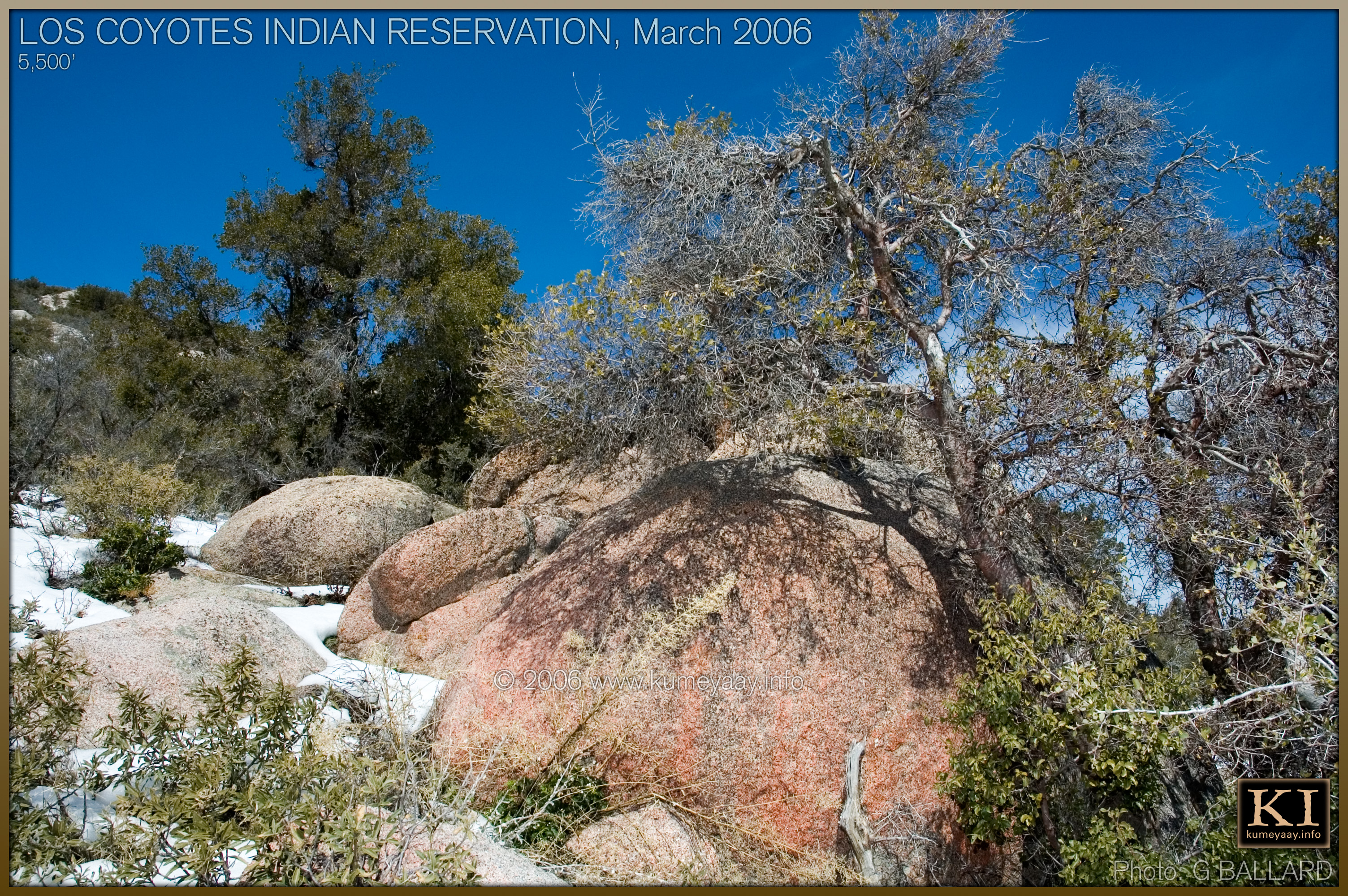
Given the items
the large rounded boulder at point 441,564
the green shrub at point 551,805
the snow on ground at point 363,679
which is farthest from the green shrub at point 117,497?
the green shrub at point 551,805

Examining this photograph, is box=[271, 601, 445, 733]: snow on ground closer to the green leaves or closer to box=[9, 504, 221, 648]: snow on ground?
box=[9, 504, 221, 648]: snow on ground

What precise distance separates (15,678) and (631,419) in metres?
4.87

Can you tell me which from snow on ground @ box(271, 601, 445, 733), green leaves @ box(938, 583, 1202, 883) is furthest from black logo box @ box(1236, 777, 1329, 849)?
snow on ground @ box(271, 601, 445, 733)

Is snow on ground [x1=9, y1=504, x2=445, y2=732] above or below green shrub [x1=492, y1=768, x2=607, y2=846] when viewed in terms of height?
above

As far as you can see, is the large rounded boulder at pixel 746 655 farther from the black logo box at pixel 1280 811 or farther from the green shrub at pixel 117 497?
the green shrub at pixel 117 497

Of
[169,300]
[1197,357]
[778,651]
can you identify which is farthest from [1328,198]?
[169,300]

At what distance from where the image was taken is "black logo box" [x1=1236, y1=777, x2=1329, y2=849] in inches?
181

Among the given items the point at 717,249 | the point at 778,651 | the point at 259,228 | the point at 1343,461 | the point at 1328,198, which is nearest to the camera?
the point at 1343,461

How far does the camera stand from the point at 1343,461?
4680 mm

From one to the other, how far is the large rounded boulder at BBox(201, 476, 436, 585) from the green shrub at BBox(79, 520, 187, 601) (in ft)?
3.23

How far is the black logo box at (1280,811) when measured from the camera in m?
4.59


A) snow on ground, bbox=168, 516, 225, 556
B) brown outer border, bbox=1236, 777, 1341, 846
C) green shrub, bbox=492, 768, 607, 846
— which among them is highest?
snow on ground, bbox=168, 516, 225, 556

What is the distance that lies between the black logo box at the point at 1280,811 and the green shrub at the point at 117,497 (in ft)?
41.7

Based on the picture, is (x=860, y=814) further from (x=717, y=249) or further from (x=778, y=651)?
(x=717, y=249)
